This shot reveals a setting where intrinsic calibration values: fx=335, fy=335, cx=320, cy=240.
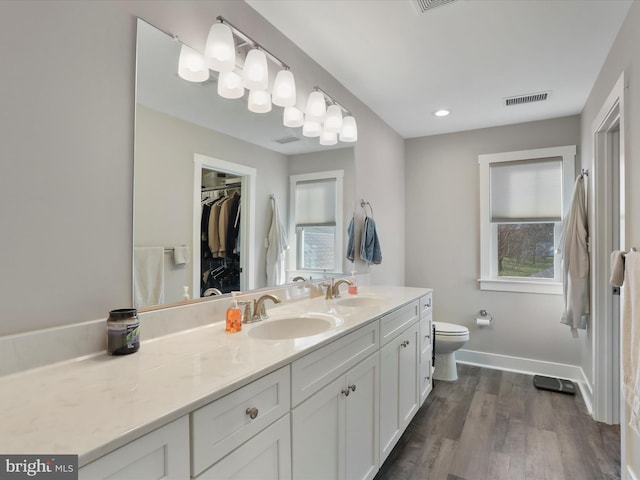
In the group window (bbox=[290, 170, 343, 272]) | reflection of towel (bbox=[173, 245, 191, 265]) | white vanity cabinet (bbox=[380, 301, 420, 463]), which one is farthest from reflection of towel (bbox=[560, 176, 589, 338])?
reflection of towel (bbox=[173, 245, 191, 265])

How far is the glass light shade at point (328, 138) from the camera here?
7.59ft

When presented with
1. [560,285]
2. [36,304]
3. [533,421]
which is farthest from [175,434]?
[560,285]

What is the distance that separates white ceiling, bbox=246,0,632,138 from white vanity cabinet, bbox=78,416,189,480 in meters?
1.89

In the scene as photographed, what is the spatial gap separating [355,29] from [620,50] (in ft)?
4.83

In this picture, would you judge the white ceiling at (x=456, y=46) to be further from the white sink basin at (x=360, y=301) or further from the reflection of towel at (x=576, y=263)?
the white sink basin at (x=360, y=301)

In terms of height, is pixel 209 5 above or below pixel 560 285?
above

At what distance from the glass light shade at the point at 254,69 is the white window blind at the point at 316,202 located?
2.23ft

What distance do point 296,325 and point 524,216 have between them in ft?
9.14

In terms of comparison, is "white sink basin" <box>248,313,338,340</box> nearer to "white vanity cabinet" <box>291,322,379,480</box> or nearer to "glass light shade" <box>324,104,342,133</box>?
"white vanity cabinet" <box>291,322,379,480</box>

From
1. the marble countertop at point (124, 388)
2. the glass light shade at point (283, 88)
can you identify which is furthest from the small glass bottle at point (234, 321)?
the glass light shade at point (283, 88)

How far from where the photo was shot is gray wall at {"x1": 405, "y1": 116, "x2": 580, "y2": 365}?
3.21 metres

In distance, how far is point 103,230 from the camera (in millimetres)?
1122

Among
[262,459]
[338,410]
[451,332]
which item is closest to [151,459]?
[262,459]

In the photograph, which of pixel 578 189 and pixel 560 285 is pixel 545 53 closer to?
pixel 578 189
